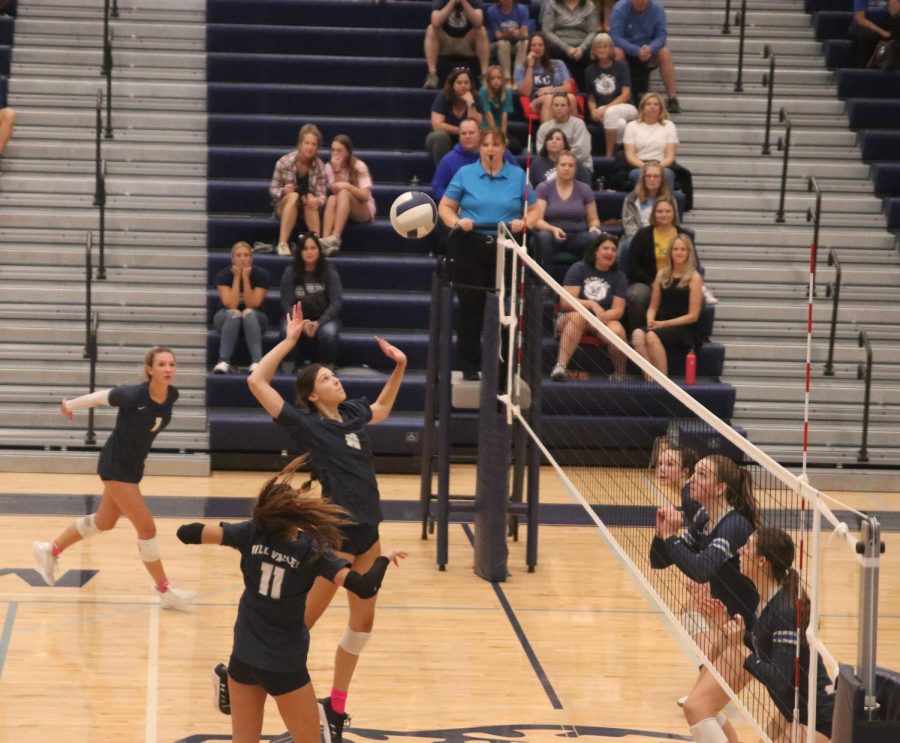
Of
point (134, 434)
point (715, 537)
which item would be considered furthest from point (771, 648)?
point (134, 434)

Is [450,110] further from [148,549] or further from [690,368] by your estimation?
[148,549]

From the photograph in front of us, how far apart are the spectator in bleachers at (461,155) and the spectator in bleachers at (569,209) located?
0.46 meters

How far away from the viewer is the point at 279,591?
5.87 meters

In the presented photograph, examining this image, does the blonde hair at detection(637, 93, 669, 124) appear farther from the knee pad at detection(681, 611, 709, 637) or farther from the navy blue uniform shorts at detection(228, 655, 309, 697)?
the navy blue uniform shorts at detection(228, 655, 309, 697)

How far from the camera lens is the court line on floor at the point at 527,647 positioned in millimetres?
7938

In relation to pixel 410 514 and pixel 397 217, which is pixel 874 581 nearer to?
pixel 397 217

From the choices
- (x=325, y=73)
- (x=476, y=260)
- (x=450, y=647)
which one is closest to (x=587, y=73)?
(x=325, y=73)

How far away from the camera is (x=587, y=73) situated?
50.5ft

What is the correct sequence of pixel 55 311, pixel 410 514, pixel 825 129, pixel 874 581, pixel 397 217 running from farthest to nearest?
pixel 825 129 → pixel 55 311 → pixel 410 514 → pixel 397 217 → pixel 874 581

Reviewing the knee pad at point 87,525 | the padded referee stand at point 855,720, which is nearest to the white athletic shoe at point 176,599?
the knee pad at point 87,525

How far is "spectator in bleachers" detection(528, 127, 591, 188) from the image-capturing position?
14.0 meters

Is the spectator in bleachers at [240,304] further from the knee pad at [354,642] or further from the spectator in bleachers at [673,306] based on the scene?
the knee pad at [354,642]

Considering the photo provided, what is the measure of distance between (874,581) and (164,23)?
13815 mm

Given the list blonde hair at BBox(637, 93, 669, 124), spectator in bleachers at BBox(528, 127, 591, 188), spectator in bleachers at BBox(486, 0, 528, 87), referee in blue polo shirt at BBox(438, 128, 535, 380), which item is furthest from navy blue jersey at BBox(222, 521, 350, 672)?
spectator in bleachers at BBox(486, 0, 528, 87)
